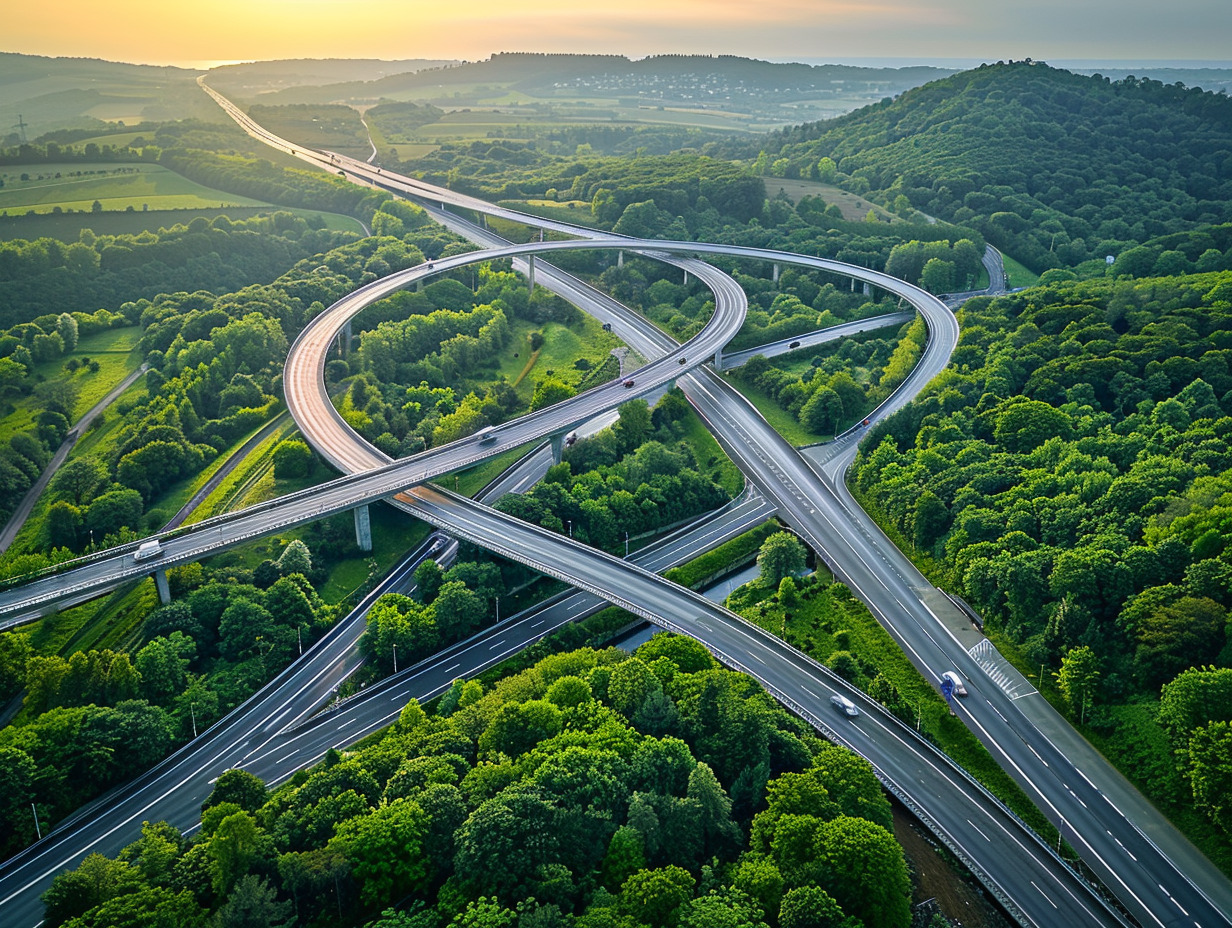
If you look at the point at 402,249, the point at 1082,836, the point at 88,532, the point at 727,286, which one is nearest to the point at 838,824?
the point at 1082,836

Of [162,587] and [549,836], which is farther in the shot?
[162,587]

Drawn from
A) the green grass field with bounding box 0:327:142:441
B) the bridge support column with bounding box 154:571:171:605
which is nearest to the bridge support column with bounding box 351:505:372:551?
the bridge support column with bounding box 154:571:171:605

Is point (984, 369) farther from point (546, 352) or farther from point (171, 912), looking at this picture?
point (171, 912)

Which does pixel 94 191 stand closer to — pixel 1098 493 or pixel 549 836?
pixel 549 836

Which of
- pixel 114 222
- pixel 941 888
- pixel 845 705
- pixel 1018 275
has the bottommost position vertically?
pixel 941 888

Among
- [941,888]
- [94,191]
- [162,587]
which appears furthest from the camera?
[94,191]

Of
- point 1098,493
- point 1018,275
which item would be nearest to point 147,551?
point 1098,493

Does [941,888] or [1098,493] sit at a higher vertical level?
[1098,493]
